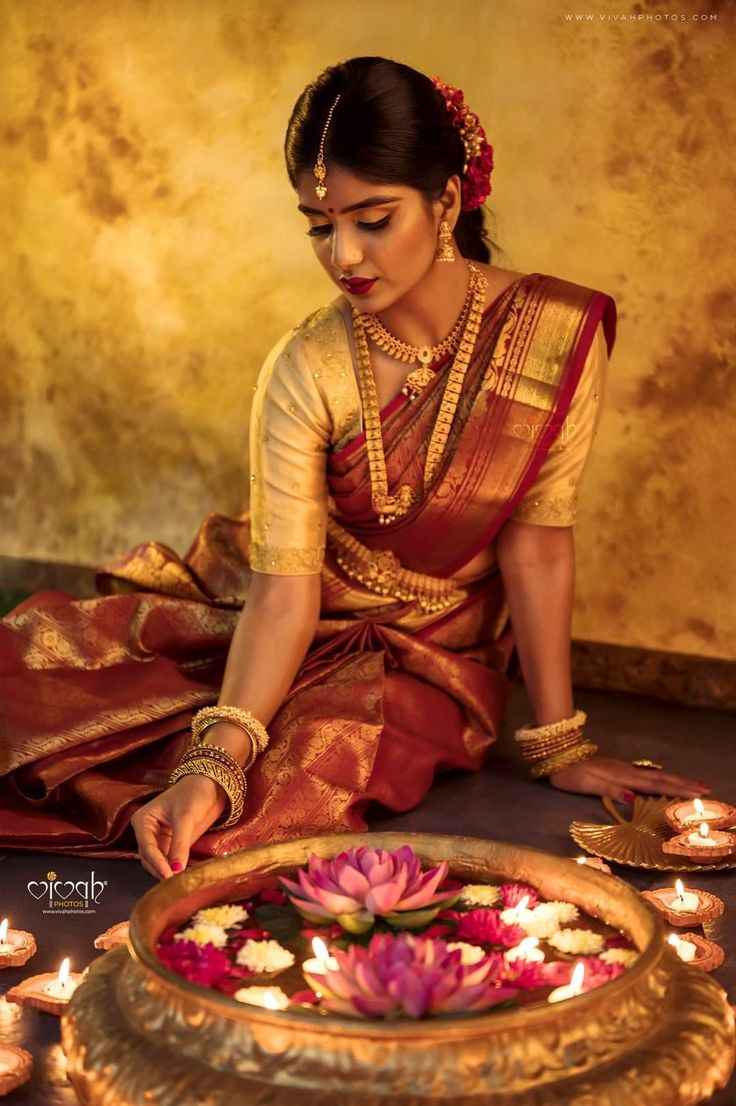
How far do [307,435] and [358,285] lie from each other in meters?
0.32

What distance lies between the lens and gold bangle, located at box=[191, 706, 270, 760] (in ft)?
7.99

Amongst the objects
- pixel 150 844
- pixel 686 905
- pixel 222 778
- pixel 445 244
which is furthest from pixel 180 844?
pixel 445 244

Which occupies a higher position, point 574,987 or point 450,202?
point 450,202

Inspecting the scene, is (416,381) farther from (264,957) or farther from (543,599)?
(264,957)

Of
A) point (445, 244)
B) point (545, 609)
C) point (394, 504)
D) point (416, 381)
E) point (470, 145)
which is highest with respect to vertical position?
point (470, 145)

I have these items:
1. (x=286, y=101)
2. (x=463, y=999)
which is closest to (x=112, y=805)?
(x=463, y=999)

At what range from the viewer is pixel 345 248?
2346 mm

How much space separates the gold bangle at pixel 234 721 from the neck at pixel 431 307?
2.36ft

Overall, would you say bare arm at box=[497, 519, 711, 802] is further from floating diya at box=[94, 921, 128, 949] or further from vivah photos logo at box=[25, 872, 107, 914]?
floating diya at box=[94, 921, 128, 949]

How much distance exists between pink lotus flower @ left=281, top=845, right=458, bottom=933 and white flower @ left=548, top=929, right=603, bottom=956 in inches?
4.2

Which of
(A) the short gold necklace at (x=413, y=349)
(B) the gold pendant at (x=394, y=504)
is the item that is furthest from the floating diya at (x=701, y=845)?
(A) the short gold necklace at (x=413, y=349)

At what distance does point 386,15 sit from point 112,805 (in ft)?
6.73

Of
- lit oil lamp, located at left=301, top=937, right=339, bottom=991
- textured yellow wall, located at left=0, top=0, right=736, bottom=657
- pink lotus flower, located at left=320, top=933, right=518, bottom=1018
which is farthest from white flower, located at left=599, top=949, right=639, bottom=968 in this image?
textured yellow wall, located at left=0, top=0, right=736, bottom=657

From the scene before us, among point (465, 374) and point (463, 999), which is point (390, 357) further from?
point (463, 999)
